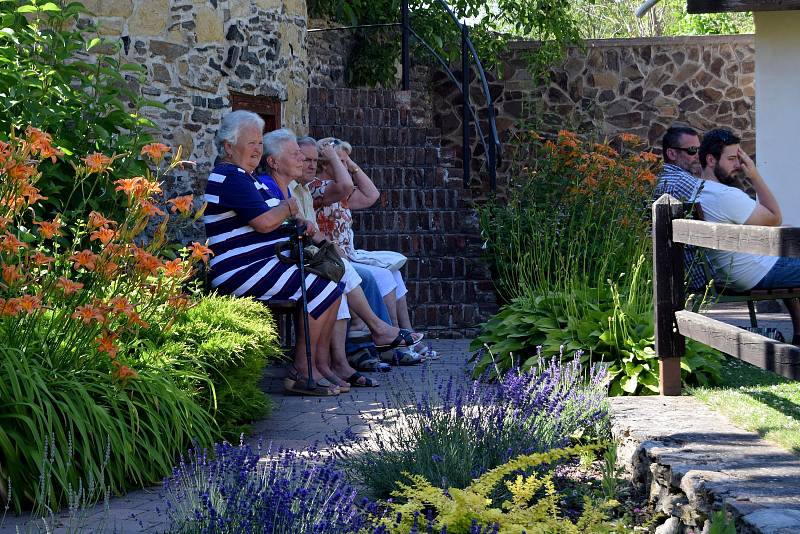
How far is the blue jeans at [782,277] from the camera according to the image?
5.96 m

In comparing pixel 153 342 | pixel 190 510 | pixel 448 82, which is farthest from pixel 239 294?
pixel 448 82

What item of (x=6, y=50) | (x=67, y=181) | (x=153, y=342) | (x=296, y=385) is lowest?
(x=296, y=385)

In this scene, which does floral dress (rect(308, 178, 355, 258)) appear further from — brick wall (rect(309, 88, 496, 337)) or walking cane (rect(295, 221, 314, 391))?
brick wall (rect(309, 88, 496, 337))

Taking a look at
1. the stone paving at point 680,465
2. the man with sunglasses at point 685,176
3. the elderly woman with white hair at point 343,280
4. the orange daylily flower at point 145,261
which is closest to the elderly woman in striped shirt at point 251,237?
the elderly woman with white hair at point 343,280

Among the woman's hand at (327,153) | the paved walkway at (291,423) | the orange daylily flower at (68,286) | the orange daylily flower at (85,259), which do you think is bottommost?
the paved walkway at (291,423)

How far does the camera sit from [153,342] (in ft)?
14.7

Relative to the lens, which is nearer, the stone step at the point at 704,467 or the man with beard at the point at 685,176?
the stone step at the point at 704,467

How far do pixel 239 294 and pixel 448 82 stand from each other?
28.0 feet

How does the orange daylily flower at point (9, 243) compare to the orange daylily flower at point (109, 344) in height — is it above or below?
above

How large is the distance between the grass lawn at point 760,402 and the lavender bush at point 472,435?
1.76 feet

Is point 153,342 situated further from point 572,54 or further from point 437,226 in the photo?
point 572,54

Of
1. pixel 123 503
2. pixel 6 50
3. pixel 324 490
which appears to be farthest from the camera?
pixel 6 50

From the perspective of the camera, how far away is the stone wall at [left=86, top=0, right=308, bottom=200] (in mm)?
6977

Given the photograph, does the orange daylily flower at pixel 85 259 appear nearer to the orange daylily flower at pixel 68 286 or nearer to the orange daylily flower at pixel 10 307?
the orange daylily flower at pixel 68 286
